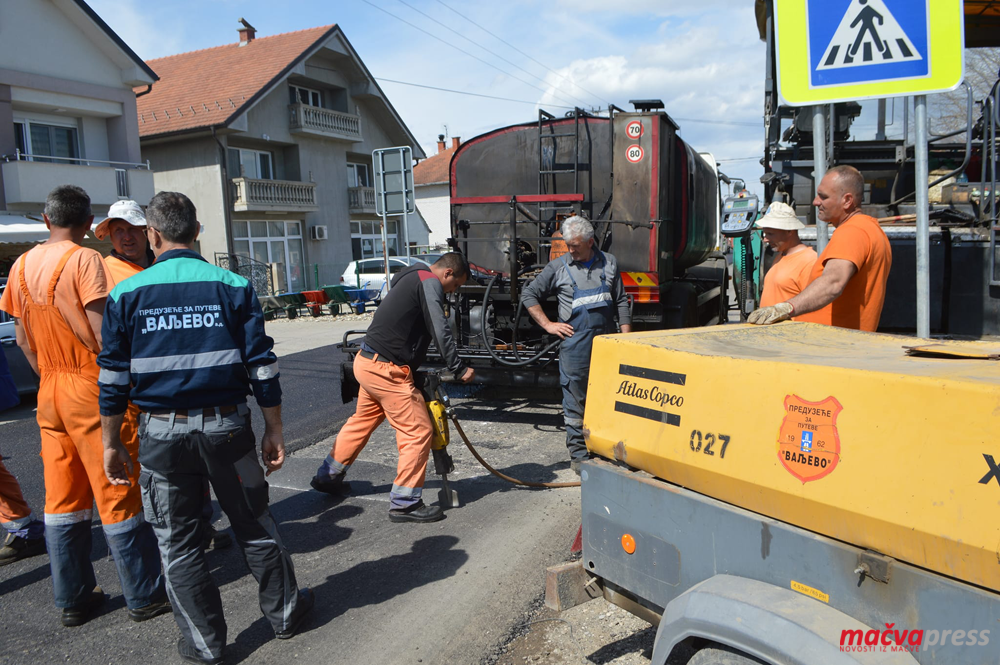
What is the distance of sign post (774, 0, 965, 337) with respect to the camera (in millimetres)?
Answer: 3014

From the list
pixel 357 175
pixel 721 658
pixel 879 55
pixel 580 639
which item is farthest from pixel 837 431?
pixel 357 175

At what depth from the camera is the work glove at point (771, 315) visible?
3.14m

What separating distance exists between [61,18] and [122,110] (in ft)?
8.69

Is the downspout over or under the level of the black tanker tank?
over

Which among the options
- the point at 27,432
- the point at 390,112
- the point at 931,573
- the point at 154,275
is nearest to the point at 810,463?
the point at 931,573

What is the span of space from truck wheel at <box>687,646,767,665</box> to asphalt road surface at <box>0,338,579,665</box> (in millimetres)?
1347

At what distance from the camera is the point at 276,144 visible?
91.0 ft

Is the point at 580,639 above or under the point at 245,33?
under

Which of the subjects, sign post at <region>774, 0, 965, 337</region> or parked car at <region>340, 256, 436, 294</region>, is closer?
sign post at <region>774, 0, 965, 337</region>

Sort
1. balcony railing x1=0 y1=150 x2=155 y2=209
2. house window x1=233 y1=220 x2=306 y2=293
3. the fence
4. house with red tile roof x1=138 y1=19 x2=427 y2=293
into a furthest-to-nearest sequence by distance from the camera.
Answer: house window x1=233 y1=220 x2=306 y2=293 < house with red tile roof x1=138 y1=19 x2=427 y2=293 < the fence < balcony railing x1=0 y1=150 x2=155 y2=209

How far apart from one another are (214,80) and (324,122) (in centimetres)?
427

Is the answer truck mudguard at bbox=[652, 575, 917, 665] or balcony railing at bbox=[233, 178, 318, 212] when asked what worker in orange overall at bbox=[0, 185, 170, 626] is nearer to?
truck mudguard at bbox=[652, 575, 917, 665]

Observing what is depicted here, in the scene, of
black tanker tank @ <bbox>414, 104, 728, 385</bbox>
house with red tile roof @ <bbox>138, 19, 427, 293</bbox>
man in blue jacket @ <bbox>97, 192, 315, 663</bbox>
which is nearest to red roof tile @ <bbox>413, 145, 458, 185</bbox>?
house with red tile roof @ <bbox>138, 19, 427, 293</bbox>

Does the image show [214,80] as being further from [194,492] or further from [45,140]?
[194,492]
